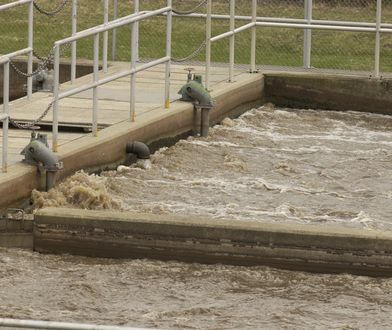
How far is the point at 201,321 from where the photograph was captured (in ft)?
39.8

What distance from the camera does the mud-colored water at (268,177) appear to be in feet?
49.6

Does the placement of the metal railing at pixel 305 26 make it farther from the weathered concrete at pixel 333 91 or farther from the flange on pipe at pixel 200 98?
the flange on pipe at pixel 200 98

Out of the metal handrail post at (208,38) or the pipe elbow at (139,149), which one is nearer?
the pipe elbow at (139,149)

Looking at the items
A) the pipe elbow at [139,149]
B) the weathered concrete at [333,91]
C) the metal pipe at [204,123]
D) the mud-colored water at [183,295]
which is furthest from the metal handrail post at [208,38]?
the mud-colored water at [183,295]

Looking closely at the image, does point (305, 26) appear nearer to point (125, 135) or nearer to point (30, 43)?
point (30, 43)

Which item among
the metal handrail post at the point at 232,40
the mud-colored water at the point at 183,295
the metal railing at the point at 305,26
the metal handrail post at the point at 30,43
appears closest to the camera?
the mud-colored water at the point at 183,295

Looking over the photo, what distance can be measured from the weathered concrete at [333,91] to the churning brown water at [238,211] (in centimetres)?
23

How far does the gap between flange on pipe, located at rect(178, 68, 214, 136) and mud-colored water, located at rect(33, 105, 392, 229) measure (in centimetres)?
18

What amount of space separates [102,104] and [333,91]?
3.64 m

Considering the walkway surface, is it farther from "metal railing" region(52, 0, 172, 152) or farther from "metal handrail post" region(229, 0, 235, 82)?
"metal railing" region(52, 0, 172, 152)

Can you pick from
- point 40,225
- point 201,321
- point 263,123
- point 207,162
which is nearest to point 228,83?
point 263,123

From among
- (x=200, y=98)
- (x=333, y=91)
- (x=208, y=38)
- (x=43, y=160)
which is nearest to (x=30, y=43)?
(x=200, y=98)

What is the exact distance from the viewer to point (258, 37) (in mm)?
26219

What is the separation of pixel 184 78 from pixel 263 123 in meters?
1.20
